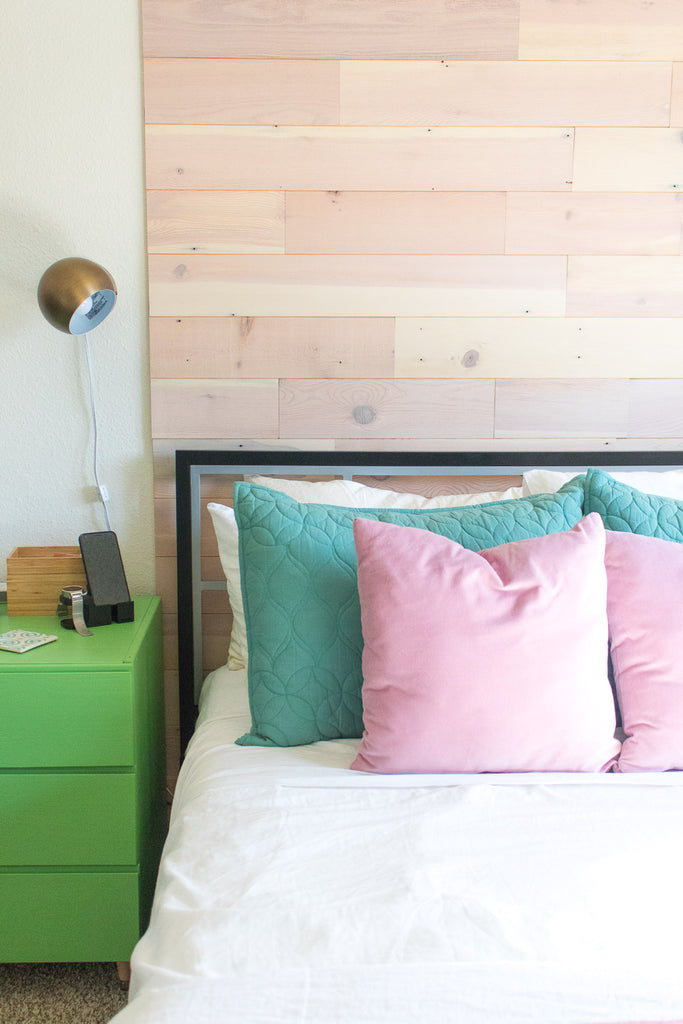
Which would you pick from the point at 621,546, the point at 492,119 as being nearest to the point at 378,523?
the point at 621,546

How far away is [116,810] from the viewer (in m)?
1.58

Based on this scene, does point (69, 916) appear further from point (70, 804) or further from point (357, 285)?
point (357, 285)

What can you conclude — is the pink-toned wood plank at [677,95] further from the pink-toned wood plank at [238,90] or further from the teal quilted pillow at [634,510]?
the teal quilted pillow at [634,510]

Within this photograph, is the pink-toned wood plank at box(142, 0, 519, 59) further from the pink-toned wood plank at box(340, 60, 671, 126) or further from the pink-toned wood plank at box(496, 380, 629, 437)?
the pink-toned wood plank at box(496, 380, 629, 437)

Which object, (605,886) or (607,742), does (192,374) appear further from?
(605,886)

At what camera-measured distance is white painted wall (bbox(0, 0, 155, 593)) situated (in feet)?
5.90

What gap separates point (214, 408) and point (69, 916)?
3.61ft

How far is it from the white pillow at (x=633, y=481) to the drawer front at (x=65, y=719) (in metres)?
0.91


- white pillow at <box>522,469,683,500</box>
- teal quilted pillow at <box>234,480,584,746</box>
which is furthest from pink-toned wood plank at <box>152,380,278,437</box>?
white pillow at <box>522,469,683,500</box>

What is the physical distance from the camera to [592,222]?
190 cm

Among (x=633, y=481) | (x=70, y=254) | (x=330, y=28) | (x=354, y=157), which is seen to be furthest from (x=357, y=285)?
(x=633, y=481)

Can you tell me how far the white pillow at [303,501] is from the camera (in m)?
1.67

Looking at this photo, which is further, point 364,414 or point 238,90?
point 364,414

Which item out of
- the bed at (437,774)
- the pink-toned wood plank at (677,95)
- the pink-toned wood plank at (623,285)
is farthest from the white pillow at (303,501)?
the pink-toned wood plank at (677,95)
